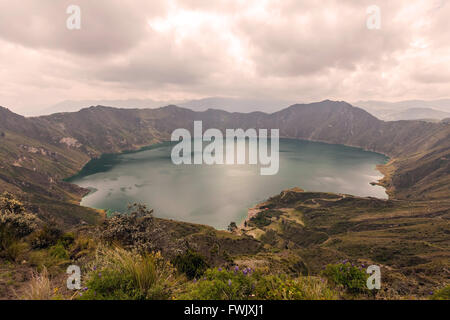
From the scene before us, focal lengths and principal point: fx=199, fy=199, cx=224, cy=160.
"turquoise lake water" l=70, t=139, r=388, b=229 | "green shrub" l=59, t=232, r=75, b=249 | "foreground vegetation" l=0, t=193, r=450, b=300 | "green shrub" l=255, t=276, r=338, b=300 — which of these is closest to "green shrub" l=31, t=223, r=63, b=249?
"foreground vegetation" l=0, t=193, r=450, b=300

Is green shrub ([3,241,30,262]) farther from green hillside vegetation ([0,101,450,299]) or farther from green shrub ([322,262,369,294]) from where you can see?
green shrub ([322,262,369,294])

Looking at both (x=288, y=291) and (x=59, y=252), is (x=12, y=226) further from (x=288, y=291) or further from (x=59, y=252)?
(x=288, y=291)

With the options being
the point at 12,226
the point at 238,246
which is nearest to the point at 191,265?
the point at 12,226

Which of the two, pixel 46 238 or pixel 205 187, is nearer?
pixel 46 238

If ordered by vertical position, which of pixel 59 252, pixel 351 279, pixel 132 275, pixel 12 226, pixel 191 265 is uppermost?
pixel 132 275

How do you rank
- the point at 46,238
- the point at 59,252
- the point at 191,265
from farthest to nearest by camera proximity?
the point at 46,238 < the point at 191,265 < the point at 59,252

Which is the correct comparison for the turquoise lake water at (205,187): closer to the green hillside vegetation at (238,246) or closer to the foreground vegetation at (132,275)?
the green hillside vegetation at (238,246)

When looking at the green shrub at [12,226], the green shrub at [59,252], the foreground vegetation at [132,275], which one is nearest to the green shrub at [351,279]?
the foreground vegetation at [132,275]
